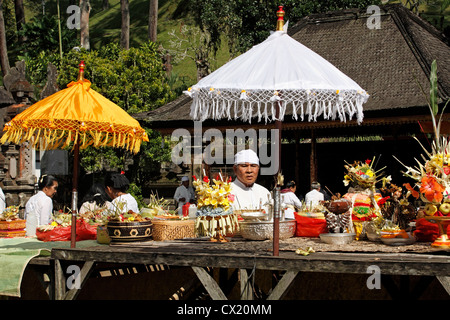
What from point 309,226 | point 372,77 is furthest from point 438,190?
point 372,77

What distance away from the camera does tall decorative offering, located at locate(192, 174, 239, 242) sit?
18.9 feet

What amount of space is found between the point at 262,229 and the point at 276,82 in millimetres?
1584

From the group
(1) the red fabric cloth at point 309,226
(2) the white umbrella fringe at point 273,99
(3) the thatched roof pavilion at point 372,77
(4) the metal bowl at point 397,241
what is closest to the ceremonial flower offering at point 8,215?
(2) the white umbrella fringe at point 273,99

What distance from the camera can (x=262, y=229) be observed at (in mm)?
5738

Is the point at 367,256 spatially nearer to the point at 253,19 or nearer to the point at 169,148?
the point at 169,148

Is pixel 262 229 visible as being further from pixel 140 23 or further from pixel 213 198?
pixel 140 23

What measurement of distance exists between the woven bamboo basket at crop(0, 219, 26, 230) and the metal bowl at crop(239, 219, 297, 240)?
317cm

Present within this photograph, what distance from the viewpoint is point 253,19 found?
22.0 meters

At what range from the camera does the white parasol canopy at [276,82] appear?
4.84 metres

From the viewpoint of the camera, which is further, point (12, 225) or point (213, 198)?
point (12, 225)

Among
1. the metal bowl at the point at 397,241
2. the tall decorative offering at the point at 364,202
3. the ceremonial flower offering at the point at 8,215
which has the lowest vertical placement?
the metal bowl at the point at 397,241

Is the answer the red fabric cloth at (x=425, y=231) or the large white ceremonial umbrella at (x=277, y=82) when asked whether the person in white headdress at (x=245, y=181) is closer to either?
the large white ceremonial umbrella at (x=277, y=82)

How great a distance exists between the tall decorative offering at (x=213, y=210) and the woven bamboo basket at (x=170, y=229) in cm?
42
